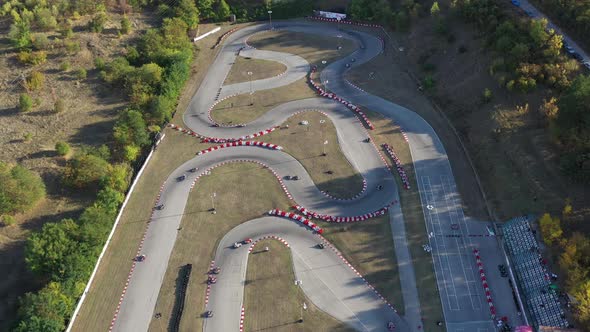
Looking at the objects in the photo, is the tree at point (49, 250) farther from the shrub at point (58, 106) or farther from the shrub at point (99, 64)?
the shrub at point (99, 64)

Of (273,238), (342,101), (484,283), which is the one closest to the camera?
(484,283)

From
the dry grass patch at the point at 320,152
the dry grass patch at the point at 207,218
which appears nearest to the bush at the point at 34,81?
the dry grass patch at the point at 207,218

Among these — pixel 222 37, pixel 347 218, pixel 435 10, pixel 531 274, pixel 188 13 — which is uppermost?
pixel 435 10

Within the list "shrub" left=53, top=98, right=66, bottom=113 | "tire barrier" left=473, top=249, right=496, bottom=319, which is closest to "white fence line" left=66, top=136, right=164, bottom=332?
"shrub" left=53, top=98, right=66, bottom=113

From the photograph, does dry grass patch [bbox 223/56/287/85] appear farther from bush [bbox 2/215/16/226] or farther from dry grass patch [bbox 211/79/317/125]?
bush [bbox 2/215/16/226]

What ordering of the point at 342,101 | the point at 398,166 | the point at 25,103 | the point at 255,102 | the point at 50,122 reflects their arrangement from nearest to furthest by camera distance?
the point at 398,166, the point at 50,122, the point at 25,103, the point at 342,101, the point at 255,102

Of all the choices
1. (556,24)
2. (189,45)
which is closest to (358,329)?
(556,24)

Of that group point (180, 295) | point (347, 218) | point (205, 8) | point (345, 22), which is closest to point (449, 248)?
point (347, 218)

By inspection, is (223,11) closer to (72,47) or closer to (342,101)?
(72,47)
